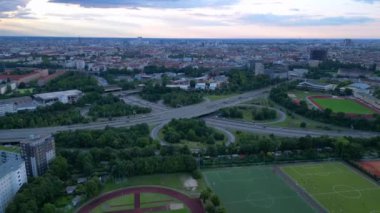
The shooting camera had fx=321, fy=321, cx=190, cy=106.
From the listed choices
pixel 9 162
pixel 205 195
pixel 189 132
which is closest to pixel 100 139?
pixel 9 162

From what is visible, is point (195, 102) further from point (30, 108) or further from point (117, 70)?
point (117, 70)

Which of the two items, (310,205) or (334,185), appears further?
(334,185)

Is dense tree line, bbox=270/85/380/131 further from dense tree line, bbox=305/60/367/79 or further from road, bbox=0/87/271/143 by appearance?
dense tree line, bbox=305/60/367/79

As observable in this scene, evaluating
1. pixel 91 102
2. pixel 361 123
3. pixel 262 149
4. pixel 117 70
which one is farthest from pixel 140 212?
pixel 117 70

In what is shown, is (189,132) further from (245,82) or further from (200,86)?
(245,82)

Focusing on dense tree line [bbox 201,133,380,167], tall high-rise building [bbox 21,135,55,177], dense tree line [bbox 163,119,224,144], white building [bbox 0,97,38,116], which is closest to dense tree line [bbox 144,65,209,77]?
white building [bbox 0,97,38,116]

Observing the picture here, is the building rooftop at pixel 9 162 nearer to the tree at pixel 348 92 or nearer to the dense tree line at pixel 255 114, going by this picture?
the dense tree line at pixel 255 114

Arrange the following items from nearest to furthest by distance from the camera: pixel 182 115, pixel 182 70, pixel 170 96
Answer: pixel 182 115 < pixel 170 96 < pixel 182 70
